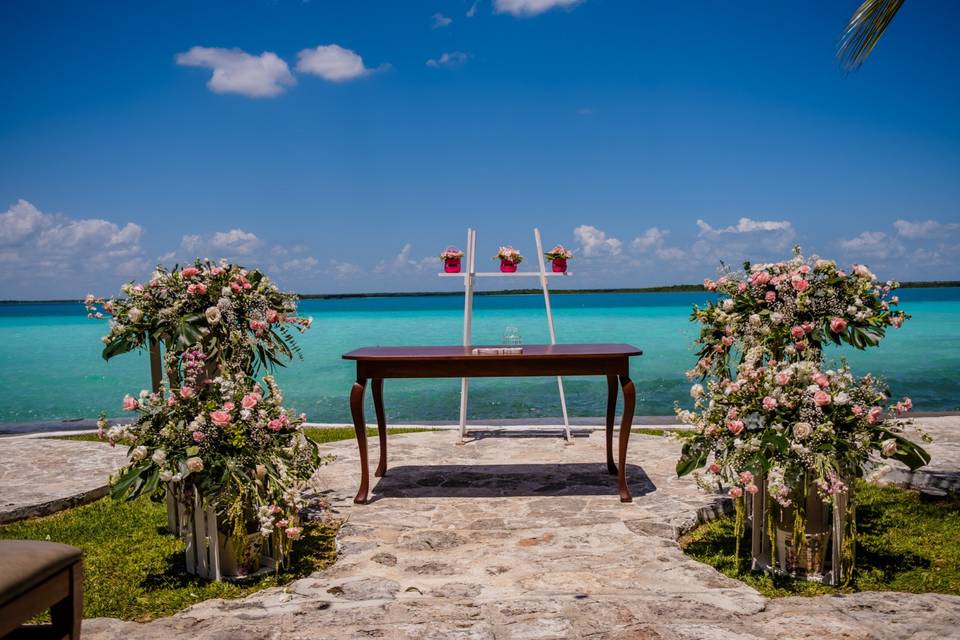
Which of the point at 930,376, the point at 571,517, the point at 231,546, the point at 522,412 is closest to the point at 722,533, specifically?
the point at 571,517

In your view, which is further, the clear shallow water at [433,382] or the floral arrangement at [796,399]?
the clear shallow water at [433,382]

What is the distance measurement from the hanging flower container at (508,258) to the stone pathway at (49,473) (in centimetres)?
405

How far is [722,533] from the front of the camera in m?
4.34

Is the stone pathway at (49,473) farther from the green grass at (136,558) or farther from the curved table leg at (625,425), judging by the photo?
the curved table leg at (625,425)

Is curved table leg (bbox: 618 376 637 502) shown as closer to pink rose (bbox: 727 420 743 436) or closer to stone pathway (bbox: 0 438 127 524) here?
pink rose (bbox: 727 420 743 436)

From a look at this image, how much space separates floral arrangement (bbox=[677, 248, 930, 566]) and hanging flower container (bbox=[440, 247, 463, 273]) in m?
3.39

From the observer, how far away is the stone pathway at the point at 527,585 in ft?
9.53

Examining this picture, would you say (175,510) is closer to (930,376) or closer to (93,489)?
(93,489)

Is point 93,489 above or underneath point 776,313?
underneath

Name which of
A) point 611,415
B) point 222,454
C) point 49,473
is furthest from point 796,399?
point 49,473

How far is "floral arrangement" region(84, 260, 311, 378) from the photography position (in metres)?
4.04

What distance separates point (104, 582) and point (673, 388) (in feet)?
40.0

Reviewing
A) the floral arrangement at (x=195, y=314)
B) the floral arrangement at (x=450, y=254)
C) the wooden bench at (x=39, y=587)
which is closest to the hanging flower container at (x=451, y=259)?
the floral arrangement at (x=450, y=254)

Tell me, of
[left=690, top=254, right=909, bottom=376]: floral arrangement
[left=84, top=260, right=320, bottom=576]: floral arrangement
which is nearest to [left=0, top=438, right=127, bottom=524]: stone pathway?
[left=84, top=260, right=320, bottom=576]: floral arrangement
